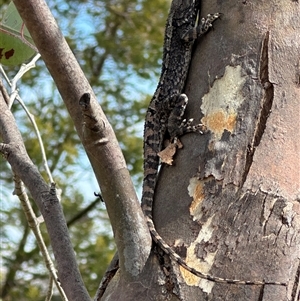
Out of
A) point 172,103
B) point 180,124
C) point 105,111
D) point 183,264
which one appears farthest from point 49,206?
point 105,111

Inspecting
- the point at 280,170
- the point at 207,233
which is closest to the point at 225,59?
the point at 280,170

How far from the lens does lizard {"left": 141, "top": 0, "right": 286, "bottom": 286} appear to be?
5.09 feet

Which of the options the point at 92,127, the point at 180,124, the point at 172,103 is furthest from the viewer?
the point at 172,103

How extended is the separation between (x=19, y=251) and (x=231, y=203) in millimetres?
5399

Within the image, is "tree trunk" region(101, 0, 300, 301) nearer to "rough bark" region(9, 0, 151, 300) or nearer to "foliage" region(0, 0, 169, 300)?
"rough bark" region(9, 0, 151, 300)

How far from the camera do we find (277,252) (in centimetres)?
142

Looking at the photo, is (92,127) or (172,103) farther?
(172,103)

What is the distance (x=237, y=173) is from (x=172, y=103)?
27.0 inches

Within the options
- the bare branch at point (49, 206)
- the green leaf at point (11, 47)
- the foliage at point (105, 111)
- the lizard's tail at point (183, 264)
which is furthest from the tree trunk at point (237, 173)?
the foliage at point (105, 111)

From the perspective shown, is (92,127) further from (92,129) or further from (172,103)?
(172,103)

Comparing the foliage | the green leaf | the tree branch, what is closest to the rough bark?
the tree branch

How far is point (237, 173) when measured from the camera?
4.95 ft

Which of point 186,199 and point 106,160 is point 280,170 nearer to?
point 186,199

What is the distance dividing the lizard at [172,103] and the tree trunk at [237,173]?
0.9 inches
